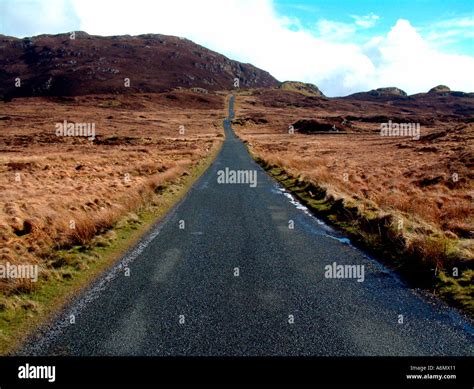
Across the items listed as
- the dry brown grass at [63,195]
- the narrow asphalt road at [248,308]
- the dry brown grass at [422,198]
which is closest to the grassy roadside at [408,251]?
the dry brown grass at [422,198]

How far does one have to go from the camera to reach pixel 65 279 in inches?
335

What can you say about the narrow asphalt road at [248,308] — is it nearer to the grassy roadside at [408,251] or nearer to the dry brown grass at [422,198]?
the grassy roadside at [408,251]

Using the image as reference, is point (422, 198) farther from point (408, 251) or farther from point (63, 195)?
point (63, 195)

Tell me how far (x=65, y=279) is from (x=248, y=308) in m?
4.04

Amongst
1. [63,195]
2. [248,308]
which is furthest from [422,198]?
[63,195]

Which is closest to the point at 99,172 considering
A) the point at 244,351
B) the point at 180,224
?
the point at 180,224

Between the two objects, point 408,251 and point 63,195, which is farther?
point 63,195

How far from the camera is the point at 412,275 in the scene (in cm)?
895

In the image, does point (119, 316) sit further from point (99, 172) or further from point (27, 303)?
point (99, 172)

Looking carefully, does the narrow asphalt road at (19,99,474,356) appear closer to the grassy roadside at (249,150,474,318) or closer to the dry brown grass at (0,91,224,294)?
the grassy roadside at (249,150,474,318)

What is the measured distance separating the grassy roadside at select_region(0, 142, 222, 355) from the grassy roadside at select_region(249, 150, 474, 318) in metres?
6.63

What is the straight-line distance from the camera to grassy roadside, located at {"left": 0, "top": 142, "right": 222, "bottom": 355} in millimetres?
6520

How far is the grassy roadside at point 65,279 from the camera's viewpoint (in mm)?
6520
